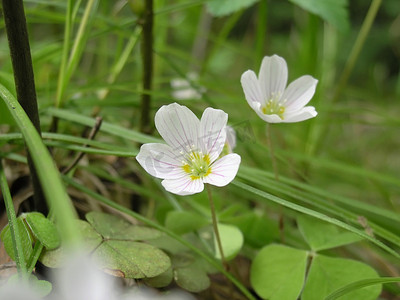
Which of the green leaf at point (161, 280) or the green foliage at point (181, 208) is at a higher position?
the green foliage at point (181, 208)

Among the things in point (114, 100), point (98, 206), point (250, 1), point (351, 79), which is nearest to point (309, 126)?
point (250, 1)

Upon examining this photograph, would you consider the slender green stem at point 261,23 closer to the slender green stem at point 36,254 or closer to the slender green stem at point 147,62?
the slender green stem at point 147,62

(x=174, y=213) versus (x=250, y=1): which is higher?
(x=250, y=1)

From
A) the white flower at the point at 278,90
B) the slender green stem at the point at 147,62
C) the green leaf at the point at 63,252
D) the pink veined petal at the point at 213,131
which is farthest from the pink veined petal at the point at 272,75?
the green leaf at the point at 63,252

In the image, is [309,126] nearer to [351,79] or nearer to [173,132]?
[173,132]

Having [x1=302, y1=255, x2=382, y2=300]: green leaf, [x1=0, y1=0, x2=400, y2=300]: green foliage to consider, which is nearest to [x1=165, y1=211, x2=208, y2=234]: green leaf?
[x1=0, y1=0, x2=400, y2=300]: green foliage
